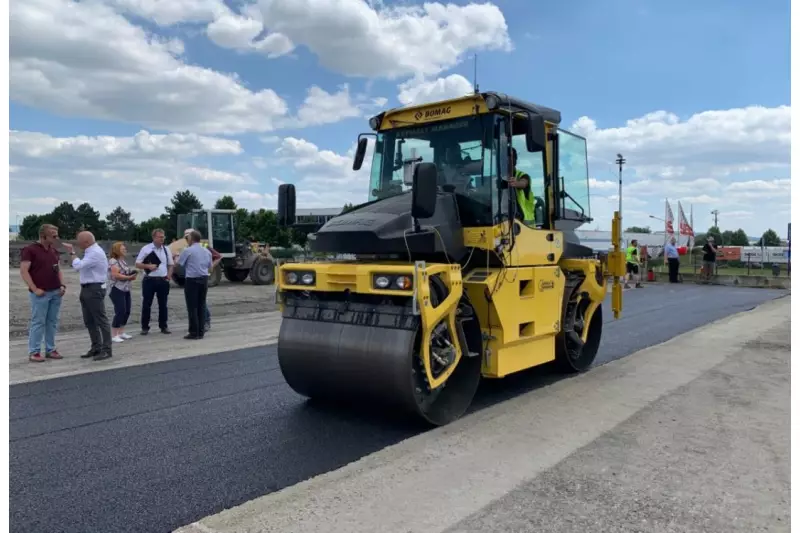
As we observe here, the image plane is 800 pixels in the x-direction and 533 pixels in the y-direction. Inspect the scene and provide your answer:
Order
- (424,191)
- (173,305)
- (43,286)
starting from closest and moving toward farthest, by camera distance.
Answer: (424,191), (43,286), (173,305)

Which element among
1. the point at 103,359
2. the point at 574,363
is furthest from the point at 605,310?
the point at 103,359

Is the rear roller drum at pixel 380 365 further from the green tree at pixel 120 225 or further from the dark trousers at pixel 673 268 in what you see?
the green tree at pixel 120 225

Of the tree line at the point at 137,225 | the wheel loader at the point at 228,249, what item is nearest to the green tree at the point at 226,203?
the tree line at the point at 137,225

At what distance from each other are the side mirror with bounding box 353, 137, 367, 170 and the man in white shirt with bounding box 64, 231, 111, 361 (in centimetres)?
364

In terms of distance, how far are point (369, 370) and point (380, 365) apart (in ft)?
0.42

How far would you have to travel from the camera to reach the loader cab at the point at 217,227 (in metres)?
21.2

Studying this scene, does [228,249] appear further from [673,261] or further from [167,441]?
[167,441]

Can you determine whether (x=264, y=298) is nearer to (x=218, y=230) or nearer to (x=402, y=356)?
(x=218, y=230)

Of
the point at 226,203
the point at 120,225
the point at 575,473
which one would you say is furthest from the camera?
the point at 120,225

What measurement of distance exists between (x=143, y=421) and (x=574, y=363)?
4.61m

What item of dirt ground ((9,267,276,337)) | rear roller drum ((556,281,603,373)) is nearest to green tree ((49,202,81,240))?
dirt ground ((9,267,276,337))

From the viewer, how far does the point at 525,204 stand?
624 centimetres

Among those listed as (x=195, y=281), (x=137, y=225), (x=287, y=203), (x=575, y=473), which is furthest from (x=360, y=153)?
(x=137, y=225)

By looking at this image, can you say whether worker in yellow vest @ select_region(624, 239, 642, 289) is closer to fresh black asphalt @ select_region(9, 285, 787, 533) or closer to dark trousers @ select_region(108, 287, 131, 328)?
fresh black asphalt @ select_region(9, 285, 787, 533)
